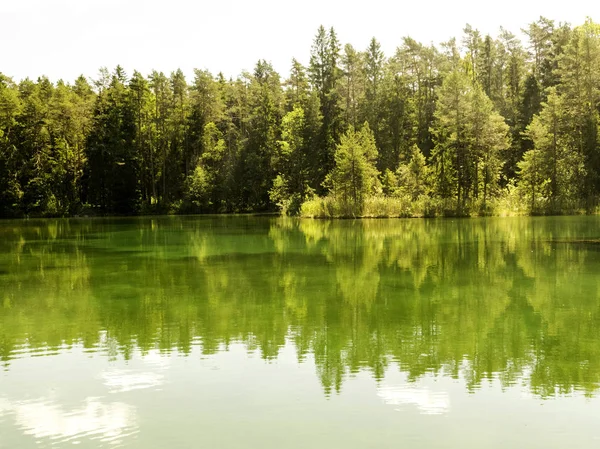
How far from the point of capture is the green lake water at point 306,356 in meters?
6.47

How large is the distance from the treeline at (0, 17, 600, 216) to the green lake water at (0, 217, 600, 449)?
37.3 m

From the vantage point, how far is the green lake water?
21.2ft

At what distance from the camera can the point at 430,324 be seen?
11.3 metres

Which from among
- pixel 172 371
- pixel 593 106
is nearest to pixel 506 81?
pixel 593 106

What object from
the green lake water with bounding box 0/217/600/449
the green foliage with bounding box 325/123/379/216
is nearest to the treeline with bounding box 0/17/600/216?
the green foliage with bounding box 325/123/379/216

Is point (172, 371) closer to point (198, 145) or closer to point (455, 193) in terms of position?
point (455, 193)

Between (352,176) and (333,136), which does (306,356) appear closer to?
(352,176)

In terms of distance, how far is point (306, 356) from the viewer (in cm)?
941

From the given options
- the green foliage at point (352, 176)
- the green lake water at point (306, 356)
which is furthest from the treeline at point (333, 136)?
the green lake water at point (306, 356)

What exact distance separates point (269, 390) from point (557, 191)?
52.8 m

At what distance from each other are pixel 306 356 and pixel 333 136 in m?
63.4

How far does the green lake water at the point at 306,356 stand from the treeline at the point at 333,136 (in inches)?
1467

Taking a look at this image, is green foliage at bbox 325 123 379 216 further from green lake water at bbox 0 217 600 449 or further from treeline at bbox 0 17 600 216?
green lake water at bbox 0 217 600 449

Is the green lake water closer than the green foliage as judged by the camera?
Yes
